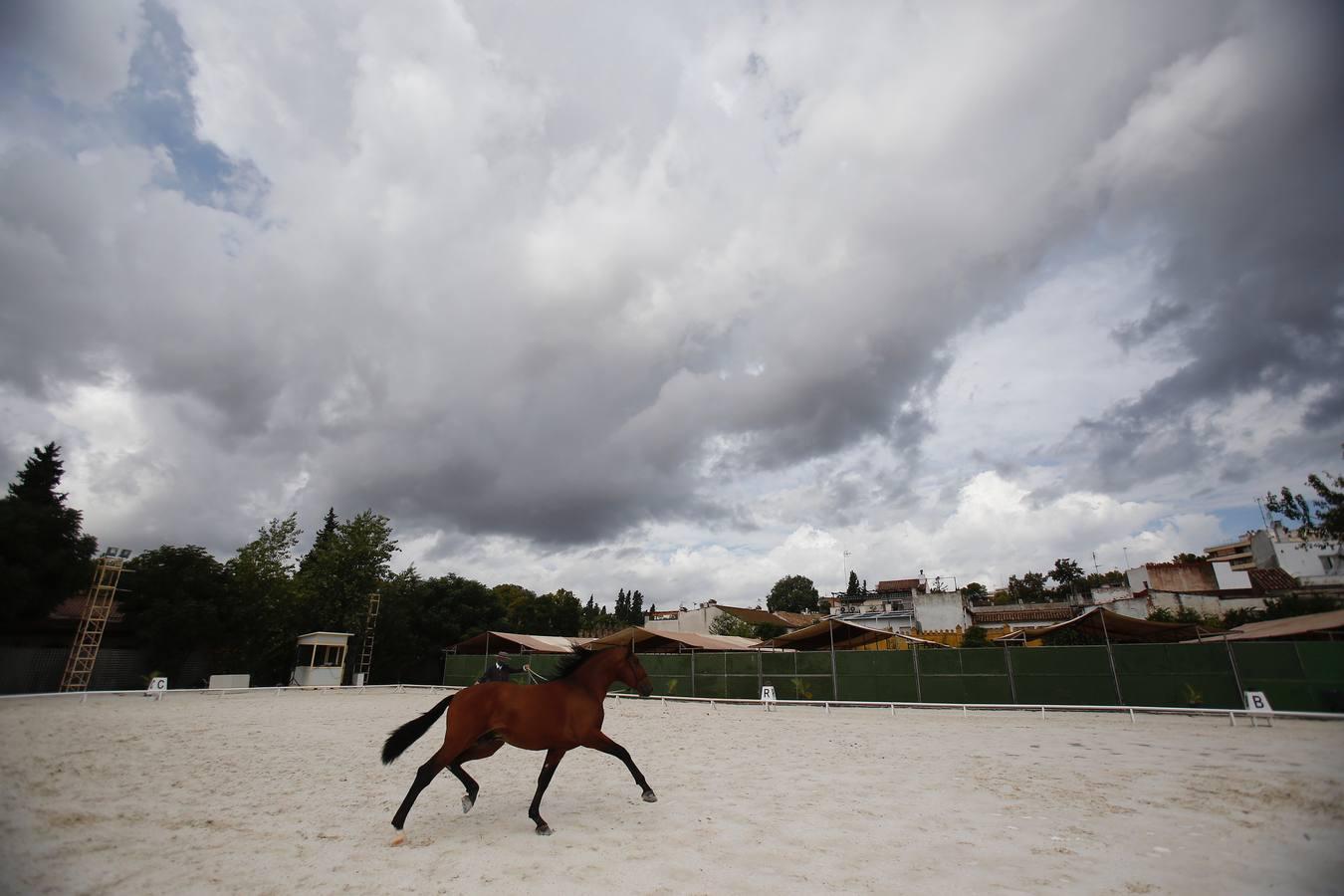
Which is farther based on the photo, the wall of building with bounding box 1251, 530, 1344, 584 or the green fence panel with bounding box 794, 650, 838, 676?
the wall of building with bounding box 1251, 530, 1344, 584

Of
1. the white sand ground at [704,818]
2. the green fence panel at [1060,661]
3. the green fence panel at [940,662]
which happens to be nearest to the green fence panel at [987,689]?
the green fence panel at [940,662]

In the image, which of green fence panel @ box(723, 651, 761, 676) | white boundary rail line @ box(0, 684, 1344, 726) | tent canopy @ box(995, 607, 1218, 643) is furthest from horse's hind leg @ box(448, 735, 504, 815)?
tent canopy @ box(995, 607, 1218, 643)

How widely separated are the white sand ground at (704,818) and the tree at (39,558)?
18200mm

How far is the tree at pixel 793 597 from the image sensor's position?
101188mm

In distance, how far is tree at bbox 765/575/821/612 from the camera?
101 metres

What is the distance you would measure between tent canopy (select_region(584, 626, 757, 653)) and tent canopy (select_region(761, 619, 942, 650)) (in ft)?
11.2

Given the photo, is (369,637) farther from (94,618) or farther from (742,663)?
(742,663)

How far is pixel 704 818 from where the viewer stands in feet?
22.2

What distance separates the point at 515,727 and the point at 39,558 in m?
31.4

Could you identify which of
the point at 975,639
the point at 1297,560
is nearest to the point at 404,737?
the point at 975,639

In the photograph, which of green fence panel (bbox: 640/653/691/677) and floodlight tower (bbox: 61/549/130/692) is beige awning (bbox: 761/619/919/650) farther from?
floodlight tower (bbox: 61/549/130/692)

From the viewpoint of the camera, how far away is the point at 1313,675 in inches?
635

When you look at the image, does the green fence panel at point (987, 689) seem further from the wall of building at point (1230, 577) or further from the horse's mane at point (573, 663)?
the wall of building at point (1230, 577)

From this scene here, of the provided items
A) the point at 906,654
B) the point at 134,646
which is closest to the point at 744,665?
the point at 906,654
